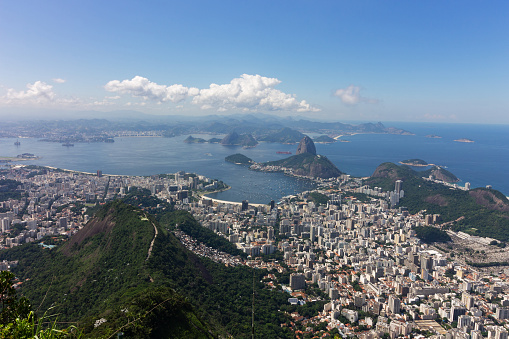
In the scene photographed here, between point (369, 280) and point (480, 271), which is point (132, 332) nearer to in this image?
point (369, 280)

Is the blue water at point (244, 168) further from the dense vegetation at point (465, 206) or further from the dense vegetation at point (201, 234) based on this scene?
the dense vegetation at point (201, 234)

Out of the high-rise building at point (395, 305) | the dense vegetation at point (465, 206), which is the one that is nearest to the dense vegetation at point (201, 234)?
the high-rise building at point (395, 305)

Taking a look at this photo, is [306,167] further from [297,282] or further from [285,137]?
[285,137]

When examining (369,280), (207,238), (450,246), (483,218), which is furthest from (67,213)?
(483,218)

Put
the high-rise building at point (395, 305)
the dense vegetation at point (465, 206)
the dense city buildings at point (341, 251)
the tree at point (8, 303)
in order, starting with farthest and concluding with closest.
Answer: the dense vegetation at point (465, 206) < the high-rise building at point (395, 305) < the dense city buildings at point (341, 251) < the tree at point (8, 303)

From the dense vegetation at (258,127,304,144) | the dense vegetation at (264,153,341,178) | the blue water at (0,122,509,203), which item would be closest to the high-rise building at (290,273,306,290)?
the blue water at (0,122,509,203)

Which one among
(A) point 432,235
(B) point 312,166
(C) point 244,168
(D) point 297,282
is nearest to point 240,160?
(C) point 244,168

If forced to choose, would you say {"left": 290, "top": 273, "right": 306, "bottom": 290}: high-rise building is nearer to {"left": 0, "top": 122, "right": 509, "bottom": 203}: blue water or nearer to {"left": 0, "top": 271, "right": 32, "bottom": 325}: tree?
{"left": 0, "top": 271, "right": 32, "bottom": 325}: tree
